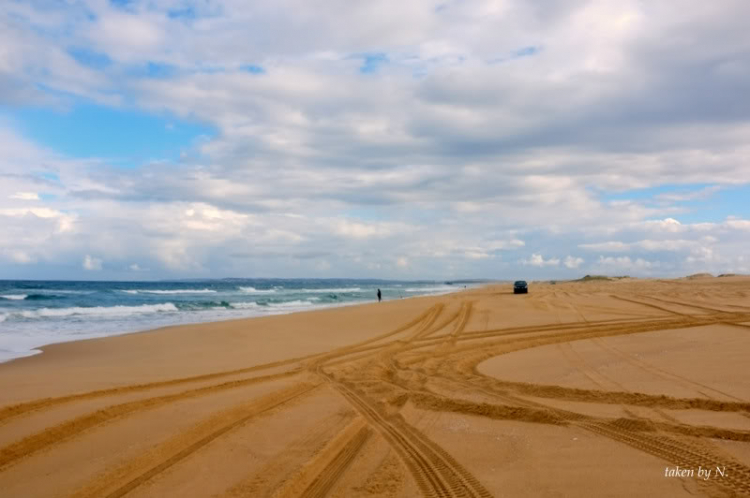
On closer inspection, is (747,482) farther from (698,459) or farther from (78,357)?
(78,357)

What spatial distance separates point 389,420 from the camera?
797cm

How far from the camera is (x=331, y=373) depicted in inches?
480

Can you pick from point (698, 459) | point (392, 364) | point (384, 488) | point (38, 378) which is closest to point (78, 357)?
point (38, 378)

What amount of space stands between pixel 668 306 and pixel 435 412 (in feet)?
72.7

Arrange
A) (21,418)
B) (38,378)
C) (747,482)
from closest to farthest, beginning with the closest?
(747,482), (21,418), (38,378)

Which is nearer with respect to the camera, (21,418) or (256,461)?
(256,461)

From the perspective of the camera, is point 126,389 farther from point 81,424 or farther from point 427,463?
point 427,463

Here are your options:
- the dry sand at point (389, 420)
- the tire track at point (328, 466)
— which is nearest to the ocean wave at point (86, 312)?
the dry sand at point (389, 420)

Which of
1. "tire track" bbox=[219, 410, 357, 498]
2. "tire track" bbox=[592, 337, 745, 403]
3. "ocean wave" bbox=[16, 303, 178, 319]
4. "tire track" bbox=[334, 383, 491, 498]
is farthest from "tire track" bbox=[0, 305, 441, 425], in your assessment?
"ocean wave" bbox=[16, 303, 178, 319]

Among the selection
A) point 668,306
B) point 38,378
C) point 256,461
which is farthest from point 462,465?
point 668,306

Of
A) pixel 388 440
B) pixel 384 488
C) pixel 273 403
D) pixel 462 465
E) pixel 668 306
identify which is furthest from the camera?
pixel 668 306

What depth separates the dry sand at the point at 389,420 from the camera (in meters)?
5.57

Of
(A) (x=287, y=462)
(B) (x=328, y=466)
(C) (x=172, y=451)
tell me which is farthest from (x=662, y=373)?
(C) (x=172, y=451)

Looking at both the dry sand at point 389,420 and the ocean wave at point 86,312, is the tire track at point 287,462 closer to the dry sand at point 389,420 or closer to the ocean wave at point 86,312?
the dry sand at point 389,420
